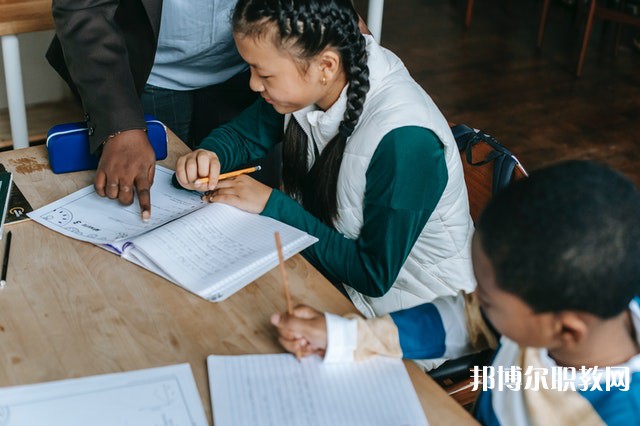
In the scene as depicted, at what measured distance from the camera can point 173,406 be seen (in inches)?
42.3

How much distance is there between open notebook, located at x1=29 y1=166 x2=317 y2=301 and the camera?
4.38ft

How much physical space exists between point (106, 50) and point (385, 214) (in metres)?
0.70

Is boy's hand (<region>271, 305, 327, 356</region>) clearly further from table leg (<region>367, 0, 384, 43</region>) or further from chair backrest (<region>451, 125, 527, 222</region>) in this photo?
table leg (<region>367, 0, 384, 43</region>)

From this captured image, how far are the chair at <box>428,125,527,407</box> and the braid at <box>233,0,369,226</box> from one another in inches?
9.2

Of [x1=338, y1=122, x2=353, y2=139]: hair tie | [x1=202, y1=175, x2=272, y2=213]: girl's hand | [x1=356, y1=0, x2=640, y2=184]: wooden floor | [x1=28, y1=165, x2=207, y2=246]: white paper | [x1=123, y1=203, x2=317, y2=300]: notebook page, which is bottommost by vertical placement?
[x1=356, y1=0, x2=640, y2=184]: wooden floor

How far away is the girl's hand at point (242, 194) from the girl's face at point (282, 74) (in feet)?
0.54

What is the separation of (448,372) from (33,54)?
2195 millimetres

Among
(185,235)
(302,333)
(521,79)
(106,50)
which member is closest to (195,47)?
(106,50)

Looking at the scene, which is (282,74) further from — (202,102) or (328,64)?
(202,102)

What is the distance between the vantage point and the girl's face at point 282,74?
1.46m

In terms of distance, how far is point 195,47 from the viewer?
1.96 m

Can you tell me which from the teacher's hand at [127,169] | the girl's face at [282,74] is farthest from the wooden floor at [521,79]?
the girl's face at [282,74]

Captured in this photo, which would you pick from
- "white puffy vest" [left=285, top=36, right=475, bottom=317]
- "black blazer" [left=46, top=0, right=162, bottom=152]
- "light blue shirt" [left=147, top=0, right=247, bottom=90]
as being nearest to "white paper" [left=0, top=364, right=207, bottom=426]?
"white puffy vest" [left=285, top=36, right=475, bottom=317]

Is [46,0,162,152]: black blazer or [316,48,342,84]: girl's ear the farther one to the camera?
[46,0,162,152]: black blazer
